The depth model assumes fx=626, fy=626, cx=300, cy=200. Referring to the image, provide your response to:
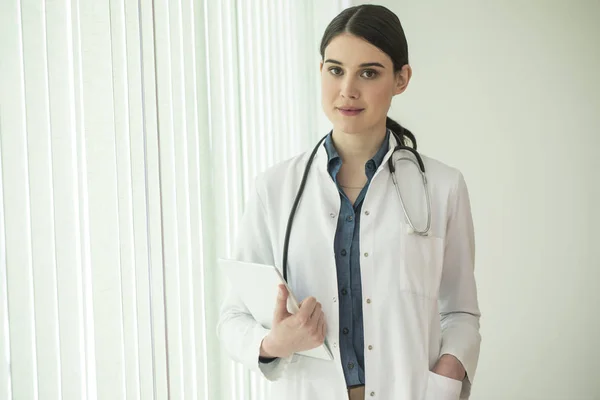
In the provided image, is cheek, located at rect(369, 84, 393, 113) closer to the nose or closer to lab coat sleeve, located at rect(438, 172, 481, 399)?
the nose

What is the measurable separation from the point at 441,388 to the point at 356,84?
67cm

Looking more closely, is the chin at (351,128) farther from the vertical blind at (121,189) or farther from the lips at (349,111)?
the vertical blind at (121,189)

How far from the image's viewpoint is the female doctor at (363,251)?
1321 millimetres

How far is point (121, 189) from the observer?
158cm

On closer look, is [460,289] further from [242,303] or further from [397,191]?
[242,303]

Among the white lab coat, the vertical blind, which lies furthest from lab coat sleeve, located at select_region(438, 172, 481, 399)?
the vertical blind

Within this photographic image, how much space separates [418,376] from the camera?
4.38ft

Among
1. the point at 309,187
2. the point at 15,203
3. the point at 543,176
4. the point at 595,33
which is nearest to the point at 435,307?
the point at 309,187

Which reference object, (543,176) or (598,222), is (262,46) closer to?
(543,176)

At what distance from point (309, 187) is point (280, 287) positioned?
32 cm

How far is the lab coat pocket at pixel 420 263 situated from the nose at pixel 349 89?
12.0 inches

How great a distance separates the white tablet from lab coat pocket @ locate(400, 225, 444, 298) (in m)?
0.23

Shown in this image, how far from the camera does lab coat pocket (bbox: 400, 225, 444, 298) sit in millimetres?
1333

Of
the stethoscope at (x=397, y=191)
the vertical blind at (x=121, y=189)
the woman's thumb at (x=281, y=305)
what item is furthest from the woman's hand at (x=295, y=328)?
the vertical blind at (x=121, y=189)
